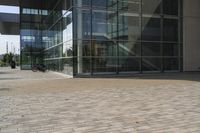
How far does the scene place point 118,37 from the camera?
23.8 meters

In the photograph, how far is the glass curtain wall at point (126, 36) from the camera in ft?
73.9

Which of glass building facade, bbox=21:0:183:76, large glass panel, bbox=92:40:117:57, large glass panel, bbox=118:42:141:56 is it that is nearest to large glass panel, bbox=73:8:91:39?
glass building facade, bbox=21:0:183:76

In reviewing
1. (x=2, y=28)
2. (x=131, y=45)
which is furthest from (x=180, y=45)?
(x=2, y=28)

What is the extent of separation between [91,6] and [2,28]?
3477 cm

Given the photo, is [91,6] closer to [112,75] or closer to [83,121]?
[112,75]

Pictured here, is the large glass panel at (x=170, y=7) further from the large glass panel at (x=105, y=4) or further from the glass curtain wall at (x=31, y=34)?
the glass curtain wall at (x=31, y=34)

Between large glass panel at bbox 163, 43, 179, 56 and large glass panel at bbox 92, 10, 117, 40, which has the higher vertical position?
large glass panel at bbox 92, 10, 117, 40

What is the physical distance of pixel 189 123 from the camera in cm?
662

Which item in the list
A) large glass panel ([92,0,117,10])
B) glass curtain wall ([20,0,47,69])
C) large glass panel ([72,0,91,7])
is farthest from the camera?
glass curtain wall ([20,0,47,69])

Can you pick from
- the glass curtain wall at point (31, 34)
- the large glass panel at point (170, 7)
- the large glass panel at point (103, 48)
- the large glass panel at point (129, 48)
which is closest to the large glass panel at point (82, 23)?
Result: the large glass panel at point (103, 48)

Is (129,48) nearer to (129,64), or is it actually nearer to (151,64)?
(129,64)

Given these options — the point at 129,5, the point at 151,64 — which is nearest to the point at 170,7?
the point at 129,5

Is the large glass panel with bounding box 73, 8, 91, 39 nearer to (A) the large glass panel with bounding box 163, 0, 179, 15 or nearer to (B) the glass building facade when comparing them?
(B) the glass building facade

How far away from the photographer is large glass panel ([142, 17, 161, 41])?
983 inches
